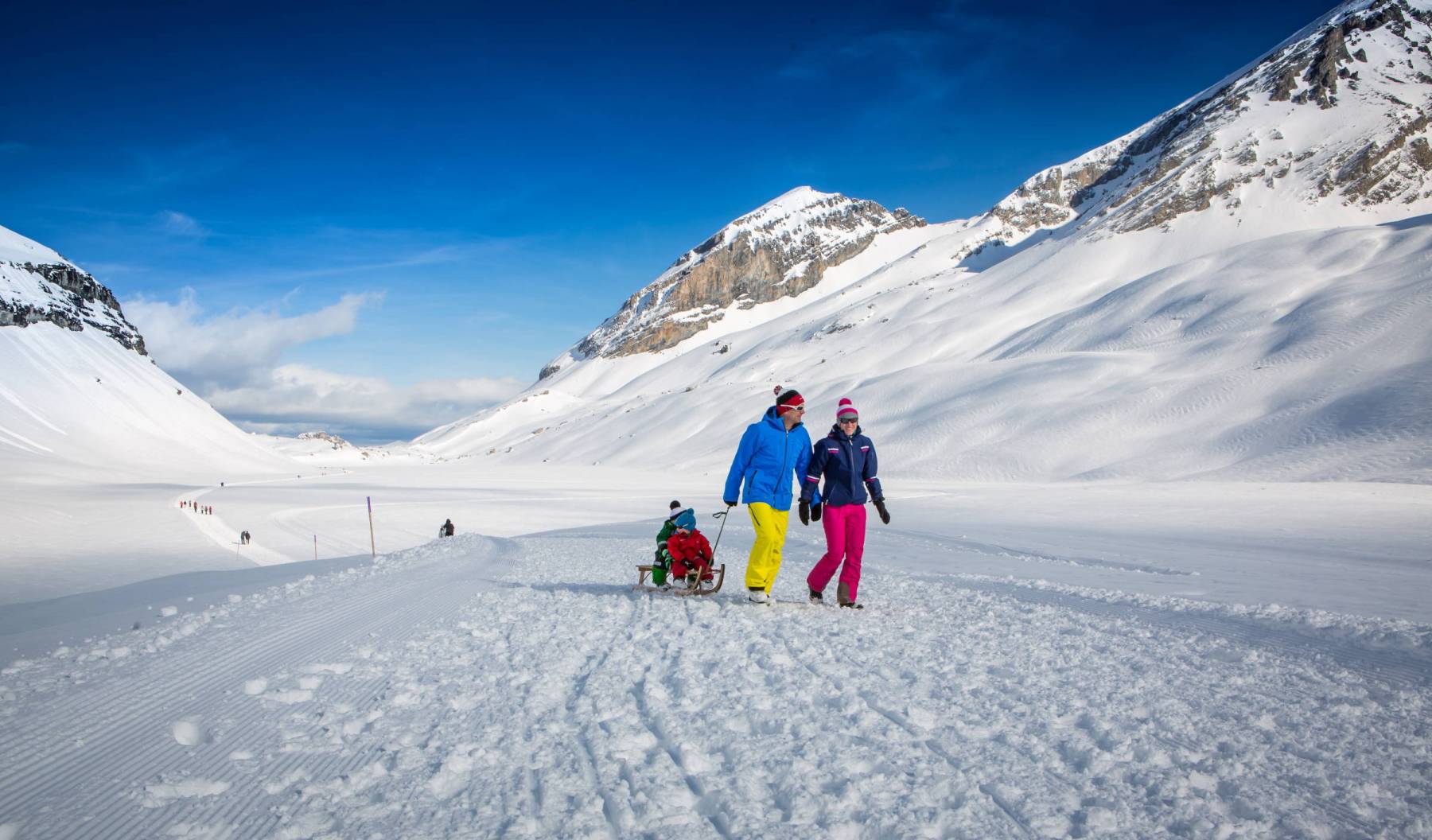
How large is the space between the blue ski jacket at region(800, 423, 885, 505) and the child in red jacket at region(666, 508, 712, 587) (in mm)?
1779

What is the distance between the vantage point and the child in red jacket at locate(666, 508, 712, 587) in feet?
28.3

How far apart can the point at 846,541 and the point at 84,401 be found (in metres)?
109

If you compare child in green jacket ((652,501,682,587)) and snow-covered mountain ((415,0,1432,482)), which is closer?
child in green jacket ((652,501,682,587))

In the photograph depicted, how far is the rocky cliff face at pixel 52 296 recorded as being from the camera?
96.5 meters

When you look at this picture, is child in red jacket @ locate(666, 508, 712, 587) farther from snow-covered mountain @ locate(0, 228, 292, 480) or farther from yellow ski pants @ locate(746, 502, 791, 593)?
snow-covered mountain @ locate(0, 228, 292, 480)

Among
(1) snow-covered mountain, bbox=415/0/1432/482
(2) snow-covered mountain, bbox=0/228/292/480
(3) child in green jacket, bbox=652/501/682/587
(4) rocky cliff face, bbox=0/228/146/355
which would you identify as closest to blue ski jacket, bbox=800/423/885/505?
(3) child in green jacket, bbox=652/501/682/587

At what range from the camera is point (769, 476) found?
751cm

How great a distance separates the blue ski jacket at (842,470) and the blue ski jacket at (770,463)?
0.50ft

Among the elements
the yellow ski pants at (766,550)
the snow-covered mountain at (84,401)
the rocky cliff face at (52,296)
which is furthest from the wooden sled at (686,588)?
the rocky cliff face at (52,296)

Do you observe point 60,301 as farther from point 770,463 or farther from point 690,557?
point 770,463

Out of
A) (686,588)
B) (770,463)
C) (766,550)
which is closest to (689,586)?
(686,588)

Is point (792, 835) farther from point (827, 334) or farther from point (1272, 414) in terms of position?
point (827, 334)

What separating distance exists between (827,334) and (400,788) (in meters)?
121

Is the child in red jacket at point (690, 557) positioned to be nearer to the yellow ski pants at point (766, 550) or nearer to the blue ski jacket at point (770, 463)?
the yellow ski pants at point (766, 550)
